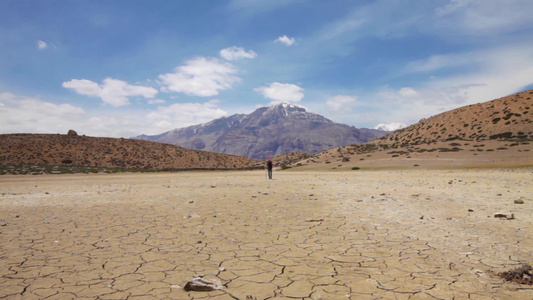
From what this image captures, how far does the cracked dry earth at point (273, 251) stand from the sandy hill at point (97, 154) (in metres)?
44.1

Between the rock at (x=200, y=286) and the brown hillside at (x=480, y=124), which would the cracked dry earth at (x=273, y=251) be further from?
the brown hillside at (x=480, y=124)

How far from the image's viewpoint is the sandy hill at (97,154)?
56000 mm

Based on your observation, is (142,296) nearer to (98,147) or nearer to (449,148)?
(449,148)

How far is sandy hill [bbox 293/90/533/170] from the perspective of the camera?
31.5 m

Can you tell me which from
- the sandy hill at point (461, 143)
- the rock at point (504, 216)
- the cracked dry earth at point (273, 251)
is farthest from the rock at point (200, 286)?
the sandy hill at point (461, 143)

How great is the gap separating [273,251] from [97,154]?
218 ft

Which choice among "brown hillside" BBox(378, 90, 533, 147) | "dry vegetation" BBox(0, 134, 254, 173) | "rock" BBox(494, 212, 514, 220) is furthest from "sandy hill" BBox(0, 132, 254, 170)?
"rock" BBox(494, 212, 514, 220)

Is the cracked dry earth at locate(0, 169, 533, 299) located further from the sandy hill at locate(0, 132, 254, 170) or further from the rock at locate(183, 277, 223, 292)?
the sandy hill at locate(0, 132, 254, 170)

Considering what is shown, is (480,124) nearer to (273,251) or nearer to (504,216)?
(504,216)

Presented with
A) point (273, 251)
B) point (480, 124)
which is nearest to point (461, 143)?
point (480, 124)

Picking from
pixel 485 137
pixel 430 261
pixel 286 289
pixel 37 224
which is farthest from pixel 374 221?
pixel 485 137

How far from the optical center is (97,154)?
62000 millimetres

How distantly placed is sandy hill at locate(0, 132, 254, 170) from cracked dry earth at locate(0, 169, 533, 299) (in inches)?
1736

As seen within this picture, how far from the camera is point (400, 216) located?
27.1 ft
